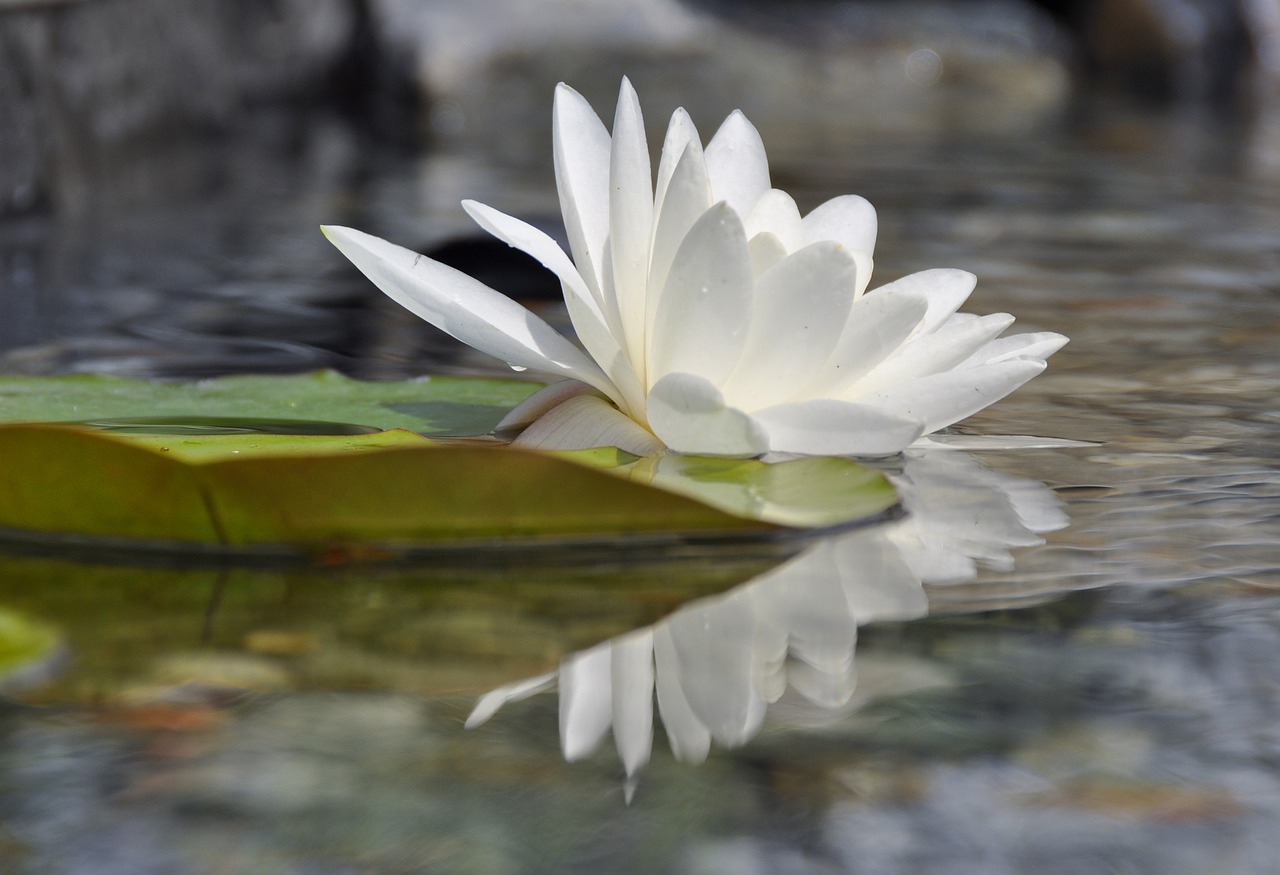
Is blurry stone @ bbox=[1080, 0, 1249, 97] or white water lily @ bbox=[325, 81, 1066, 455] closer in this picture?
white water lily @ bbox=[325, 81, 1066, 455]

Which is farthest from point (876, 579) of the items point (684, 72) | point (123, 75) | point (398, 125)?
point (684, 72)

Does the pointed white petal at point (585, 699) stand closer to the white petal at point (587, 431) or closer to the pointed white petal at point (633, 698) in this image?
the pointed white petal at point (633, 698)

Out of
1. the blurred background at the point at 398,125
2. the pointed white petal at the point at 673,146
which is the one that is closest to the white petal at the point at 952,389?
the pointed white petal at the point at 673,146

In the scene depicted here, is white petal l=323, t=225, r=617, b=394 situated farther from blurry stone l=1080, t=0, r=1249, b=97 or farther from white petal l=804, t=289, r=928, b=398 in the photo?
blurry stone l=1080, t=0, r=1249, b=97

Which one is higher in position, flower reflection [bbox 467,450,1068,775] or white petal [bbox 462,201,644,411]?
white petal [bbox 462,201,644,411]

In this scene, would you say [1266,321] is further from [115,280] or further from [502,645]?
[115,280]

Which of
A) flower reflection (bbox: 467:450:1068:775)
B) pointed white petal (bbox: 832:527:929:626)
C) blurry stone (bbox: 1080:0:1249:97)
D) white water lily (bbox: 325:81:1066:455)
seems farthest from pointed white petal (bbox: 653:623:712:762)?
blurry stone (bbox: 1080:0:1249:97)
